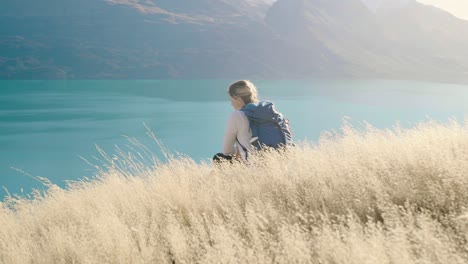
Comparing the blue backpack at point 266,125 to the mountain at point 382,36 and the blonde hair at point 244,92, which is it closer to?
the blonde hair at point 244,92

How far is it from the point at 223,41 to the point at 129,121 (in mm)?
104374

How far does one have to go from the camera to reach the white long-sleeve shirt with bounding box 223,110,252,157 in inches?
183

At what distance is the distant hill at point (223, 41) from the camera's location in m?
124

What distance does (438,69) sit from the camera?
134m

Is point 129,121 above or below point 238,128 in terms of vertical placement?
above

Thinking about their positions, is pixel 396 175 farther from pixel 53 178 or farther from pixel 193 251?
pixel 53 178

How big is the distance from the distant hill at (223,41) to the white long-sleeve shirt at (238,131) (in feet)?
380

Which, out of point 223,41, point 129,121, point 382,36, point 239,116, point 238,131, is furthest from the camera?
point 382,36

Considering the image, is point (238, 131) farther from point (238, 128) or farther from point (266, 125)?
point (266, 125)

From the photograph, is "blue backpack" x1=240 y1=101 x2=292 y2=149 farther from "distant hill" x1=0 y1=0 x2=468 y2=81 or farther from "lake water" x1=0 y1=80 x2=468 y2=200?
"distant hill" x1=0 y1=0 x2=468 y2=81

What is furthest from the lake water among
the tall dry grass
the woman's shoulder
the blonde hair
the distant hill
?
the distant hill

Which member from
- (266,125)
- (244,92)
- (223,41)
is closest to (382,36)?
(223,41)

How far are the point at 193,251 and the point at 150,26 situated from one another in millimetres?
161690

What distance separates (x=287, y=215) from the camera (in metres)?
3.29
